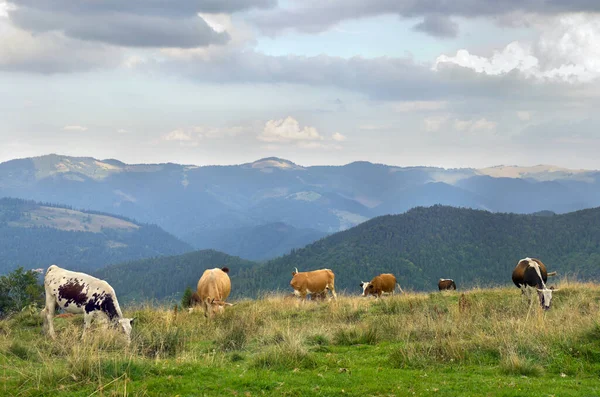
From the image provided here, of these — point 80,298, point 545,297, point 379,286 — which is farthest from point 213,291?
point 379,286

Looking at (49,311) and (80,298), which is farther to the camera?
(49,311)

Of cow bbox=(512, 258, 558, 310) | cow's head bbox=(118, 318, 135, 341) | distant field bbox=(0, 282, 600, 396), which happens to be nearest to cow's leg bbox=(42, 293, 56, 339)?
distant field bbox=(0, 282, 600, 396)

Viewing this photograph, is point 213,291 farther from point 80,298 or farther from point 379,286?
point 379,286

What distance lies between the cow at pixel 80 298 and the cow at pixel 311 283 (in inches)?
511

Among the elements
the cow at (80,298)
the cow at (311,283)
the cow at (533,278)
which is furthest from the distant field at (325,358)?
the cow at (311,283)

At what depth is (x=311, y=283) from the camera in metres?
27.9

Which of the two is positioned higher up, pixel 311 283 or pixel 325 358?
pixel 325 358

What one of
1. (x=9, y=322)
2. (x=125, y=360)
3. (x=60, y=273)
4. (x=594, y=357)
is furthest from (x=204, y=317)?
(x=594, y=357)

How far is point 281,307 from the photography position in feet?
68.0

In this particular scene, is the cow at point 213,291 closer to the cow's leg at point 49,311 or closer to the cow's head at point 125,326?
the cow's head at point 125,326

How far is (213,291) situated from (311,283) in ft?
26.8

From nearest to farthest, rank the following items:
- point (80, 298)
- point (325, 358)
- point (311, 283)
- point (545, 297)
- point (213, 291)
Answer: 1. point (325, 358)
2. point (80, 298)
3. point (545, 297)
4. point (213, 291)
5. point (311, 283)

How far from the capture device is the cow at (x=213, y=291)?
19394 mm

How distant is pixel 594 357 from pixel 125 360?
34.3 feet
